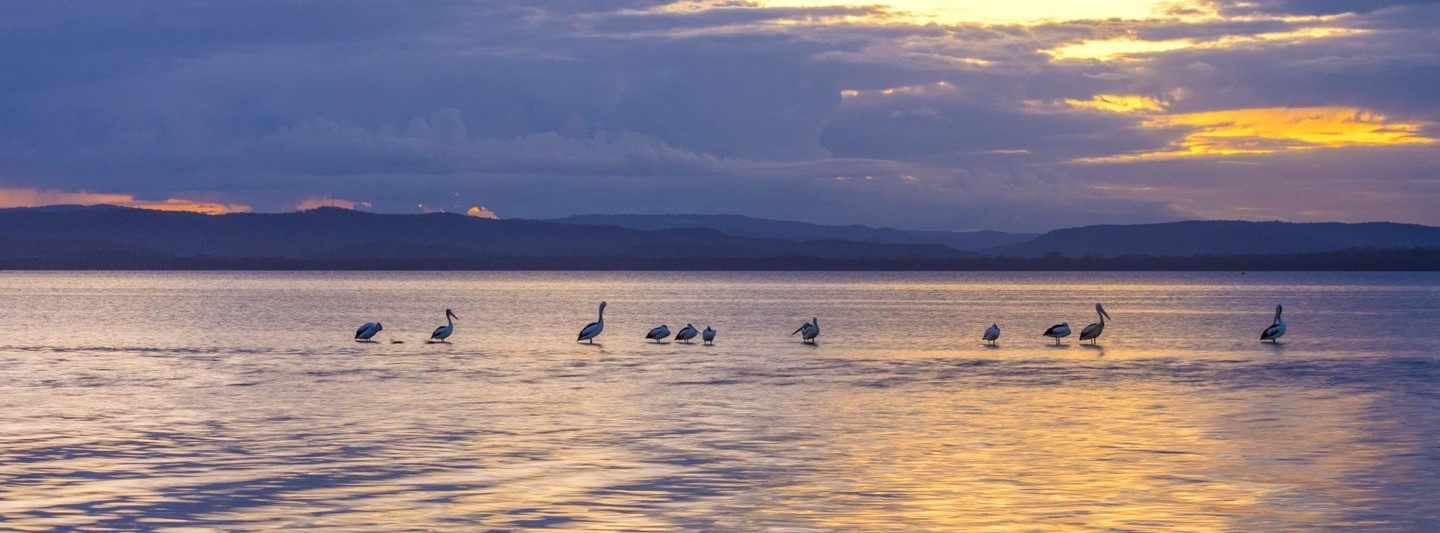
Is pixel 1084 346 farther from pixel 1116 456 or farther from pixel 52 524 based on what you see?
pixel 52 524

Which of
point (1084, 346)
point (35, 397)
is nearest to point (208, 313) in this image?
point (1084, 346)

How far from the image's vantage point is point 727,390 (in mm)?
24453

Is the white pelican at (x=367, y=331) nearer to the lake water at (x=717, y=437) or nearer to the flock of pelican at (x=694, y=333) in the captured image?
the flock of pelican at (x=694, y=333)

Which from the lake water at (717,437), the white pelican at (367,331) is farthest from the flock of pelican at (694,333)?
the lake water at (717,437)

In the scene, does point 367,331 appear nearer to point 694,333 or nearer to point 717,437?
point 694,333

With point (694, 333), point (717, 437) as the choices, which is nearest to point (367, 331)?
point (694, 333)

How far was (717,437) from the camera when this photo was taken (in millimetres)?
17734

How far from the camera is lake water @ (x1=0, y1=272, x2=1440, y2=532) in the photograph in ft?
41.2

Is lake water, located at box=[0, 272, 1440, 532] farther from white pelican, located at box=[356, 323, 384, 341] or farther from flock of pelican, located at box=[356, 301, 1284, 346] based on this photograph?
white pelican, located at box=[356, 323, 384, 341]

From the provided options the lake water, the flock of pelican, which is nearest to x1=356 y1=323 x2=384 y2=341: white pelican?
the flock of pelican

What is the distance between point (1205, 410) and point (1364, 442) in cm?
400

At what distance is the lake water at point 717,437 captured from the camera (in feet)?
41.2

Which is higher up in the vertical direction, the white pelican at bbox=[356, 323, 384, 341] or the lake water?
the white pelican at bbox=[356, 323, 384, 341]

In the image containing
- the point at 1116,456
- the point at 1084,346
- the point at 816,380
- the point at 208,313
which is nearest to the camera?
the point at 1116,456
